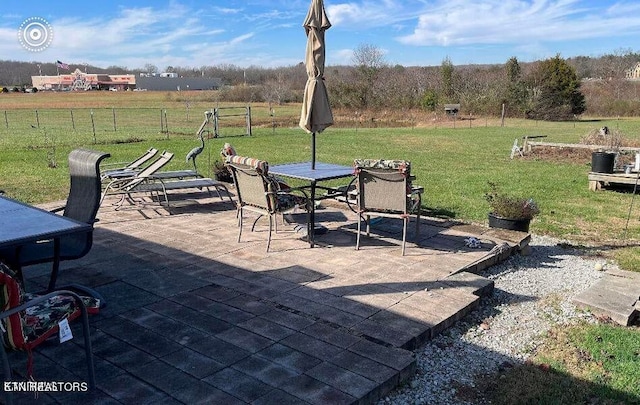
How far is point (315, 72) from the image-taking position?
5133 mm

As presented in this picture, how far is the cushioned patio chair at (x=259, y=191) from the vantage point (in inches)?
182

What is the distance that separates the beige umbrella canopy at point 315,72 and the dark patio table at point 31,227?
2884 millimetres

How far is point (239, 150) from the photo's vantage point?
571 inches

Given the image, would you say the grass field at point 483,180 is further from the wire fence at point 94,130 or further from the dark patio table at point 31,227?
the dark patio table at point 31,227

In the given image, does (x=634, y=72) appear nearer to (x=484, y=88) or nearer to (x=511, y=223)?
(x=484, y=88)

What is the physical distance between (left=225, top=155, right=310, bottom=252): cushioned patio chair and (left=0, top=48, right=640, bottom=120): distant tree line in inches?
1039

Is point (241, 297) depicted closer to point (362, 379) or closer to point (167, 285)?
point (167, 285)

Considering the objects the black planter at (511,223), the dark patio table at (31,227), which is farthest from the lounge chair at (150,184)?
the black planter at (511,223)

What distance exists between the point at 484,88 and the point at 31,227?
38.4 m

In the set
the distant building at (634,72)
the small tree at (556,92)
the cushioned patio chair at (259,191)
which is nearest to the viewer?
the cushioned patio chair at (259,191)

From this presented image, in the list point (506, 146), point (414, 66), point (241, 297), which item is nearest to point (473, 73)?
point (414, 66)

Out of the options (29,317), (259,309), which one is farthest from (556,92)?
(29,317)

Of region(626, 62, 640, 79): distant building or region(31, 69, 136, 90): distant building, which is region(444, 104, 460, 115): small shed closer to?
region(626, 62, 640, 79): distant building

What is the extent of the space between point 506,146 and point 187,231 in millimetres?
13799
